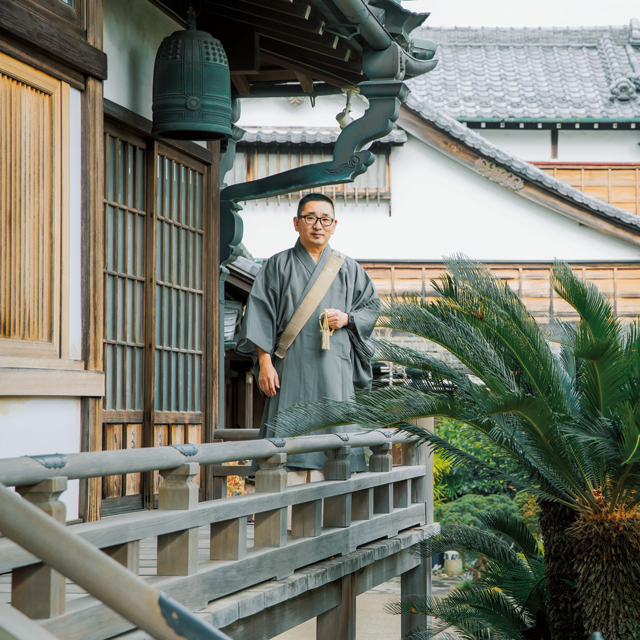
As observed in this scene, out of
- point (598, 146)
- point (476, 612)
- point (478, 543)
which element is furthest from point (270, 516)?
point (598, 146)

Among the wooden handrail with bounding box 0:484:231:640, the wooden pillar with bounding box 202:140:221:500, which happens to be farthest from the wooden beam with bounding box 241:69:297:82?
the wooden handrail with bounding box 0:484:231:640

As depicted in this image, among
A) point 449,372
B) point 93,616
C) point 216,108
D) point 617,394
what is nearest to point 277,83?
point 216,108

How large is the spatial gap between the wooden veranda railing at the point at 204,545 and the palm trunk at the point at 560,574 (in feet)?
3.05

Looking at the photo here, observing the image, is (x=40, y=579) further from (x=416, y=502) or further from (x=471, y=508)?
(x=471, y=508)

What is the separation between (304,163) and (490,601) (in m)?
9.90

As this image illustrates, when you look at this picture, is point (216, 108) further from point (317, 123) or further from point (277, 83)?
point (317, 123)

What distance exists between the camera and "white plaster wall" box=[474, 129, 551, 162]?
16.5 meters

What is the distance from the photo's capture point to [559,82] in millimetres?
18766

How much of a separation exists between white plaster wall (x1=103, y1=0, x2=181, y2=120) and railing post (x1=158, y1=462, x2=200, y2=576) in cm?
255

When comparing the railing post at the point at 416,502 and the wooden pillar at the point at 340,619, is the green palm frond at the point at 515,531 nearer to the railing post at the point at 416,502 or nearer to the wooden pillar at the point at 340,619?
the railing post at the point at 416,502

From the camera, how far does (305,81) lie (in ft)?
23.8

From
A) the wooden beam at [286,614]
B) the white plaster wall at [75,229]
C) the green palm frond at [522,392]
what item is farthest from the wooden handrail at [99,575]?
the green palm frond at [522,392]

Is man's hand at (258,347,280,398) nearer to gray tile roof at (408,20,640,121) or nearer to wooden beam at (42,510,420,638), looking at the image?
wooden beam at (42,510,420,638)

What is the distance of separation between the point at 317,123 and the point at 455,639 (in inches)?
416
